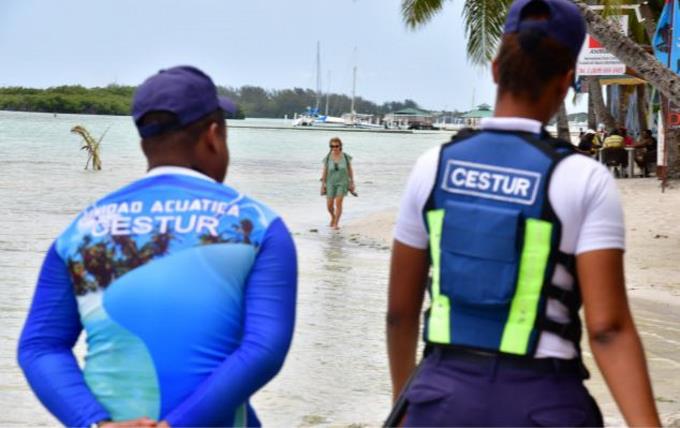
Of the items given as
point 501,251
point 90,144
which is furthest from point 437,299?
point 90,144

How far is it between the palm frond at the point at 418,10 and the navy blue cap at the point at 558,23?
80.7 ft

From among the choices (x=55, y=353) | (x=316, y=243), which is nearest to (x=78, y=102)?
(x=316, y=243)

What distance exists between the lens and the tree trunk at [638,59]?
401 inches

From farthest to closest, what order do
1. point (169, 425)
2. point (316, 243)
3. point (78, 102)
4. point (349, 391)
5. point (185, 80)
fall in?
point (78, 102), point (316, 243), point (349, 391), point (185, 80), point (169, 425)

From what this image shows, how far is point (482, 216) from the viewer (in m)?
2.53

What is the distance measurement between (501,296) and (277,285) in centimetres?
46

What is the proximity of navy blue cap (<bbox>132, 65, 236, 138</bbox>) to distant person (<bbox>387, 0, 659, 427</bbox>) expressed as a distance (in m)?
0.53

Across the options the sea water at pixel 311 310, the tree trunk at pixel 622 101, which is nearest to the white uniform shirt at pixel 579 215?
the sea water at pixel 311 310

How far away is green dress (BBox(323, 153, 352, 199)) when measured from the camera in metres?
21.3

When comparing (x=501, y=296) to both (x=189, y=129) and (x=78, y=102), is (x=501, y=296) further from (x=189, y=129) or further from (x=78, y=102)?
(x=78, y=102)

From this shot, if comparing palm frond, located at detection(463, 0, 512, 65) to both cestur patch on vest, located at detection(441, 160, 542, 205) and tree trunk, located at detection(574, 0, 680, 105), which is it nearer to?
tree trunk, located at detection(574, 0, 680, 105)

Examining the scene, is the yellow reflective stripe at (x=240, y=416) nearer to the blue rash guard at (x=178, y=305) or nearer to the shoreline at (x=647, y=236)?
the blue rash guard at (x=178, y=305)

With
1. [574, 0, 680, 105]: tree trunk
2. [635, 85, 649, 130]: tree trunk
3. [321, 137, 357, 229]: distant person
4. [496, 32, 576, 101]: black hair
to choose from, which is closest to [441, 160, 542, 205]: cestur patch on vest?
[496, 32, 576, 101]: black hair

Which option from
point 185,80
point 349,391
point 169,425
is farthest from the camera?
point 349,391
